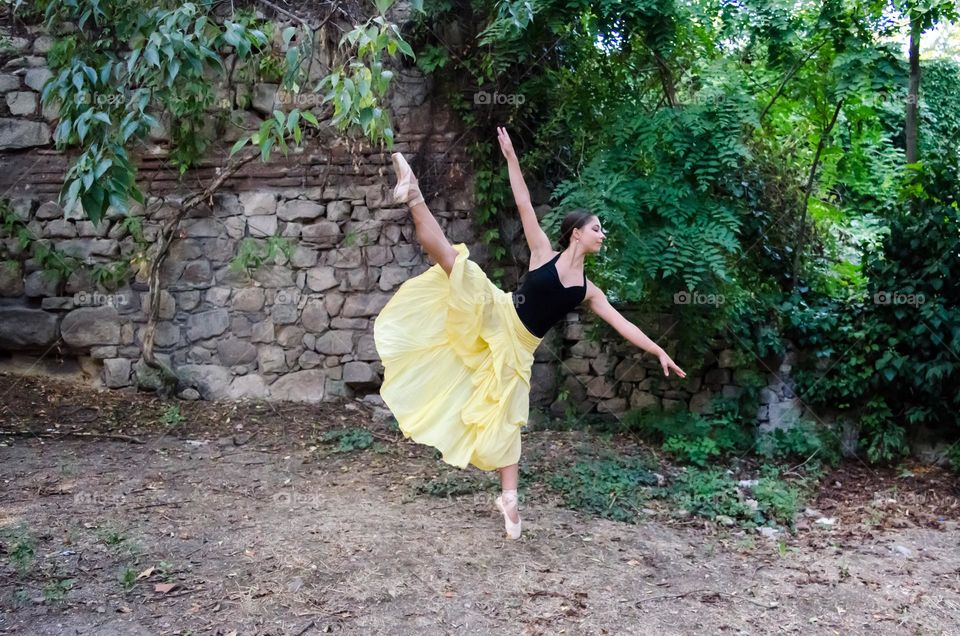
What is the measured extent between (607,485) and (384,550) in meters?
1.75

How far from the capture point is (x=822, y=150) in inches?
257

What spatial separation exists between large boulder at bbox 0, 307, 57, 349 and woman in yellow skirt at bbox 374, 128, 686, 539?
3.74 meters

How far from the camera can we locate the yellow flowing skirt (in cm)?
420

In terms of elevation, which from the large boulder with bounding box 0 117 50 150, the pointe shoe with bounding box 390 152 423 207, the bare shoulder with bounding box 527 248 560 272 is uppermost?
the large boulder with bounding box 0 117 50 150

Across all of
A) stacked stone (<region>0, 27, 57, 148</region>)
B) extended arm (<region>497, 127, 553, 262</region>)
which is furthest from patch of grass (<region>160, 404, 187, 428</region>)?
extended arm (<region>497, 127, 553, 262</region>)

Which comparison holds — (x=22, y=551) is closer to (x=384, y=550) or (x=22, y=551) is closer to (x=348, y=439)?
(x=384, y=550)

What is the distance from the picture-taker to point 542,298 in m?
4.29

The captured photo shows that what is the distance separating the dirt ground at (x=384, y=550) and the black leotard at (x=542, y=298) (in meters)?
1.20

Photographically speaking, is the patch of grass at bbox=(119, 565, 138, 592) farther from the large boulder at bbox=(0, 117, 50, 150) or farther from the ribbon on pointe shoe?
the large boulder at bbox=(0, 117, 50, 150)

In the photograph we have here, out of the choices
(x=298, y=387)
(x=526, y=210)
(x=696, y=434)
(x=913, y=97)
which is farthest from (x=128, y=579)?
(x=913, y=97)

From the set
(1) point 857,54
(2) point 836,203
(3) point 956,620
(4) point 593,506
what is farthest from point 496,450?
(2) point 836,203

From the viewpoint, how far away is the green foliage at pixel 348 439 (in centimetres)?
597

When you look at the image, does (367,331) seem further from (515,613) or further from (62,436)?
(515,613)

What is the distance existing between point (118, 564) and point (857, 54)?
5494 millimetres
